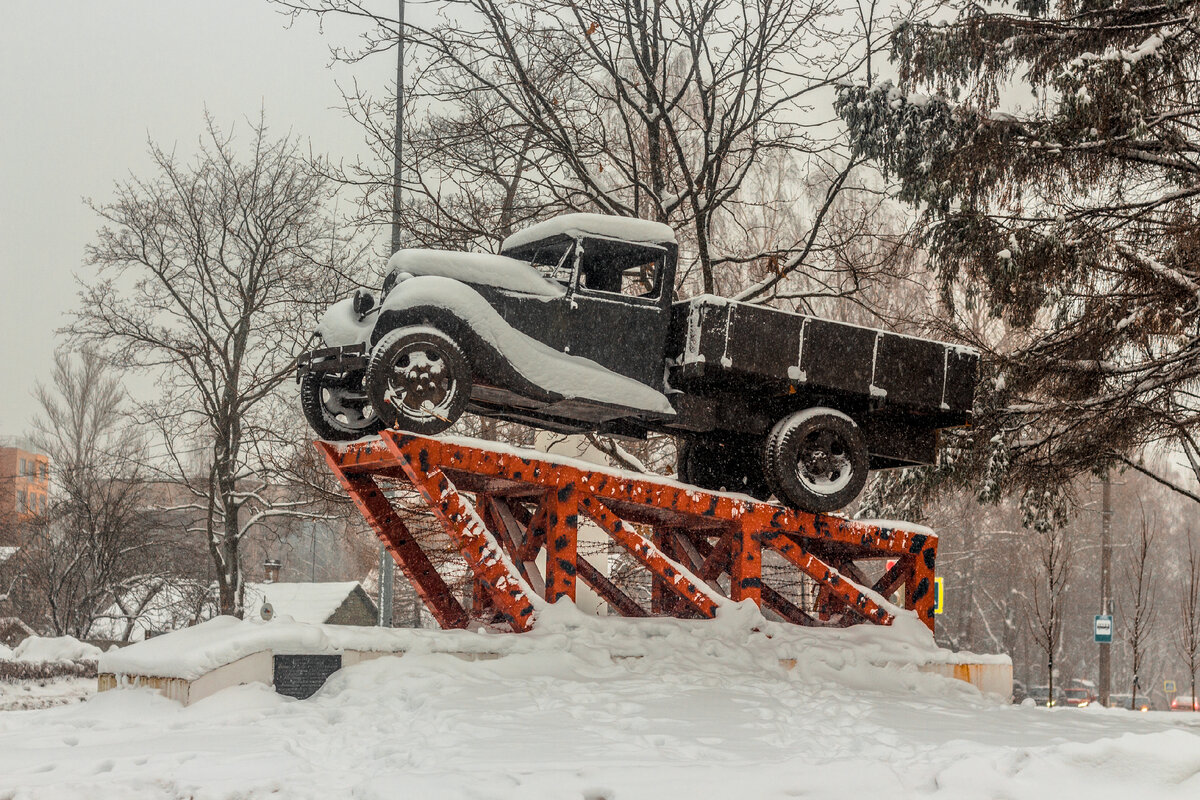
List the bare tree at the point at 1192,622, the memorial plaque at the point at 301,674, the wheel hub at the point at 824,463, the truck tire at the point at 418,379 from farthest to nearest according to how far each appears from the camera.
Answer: the bare tree at the point at 1192,622 → the wheel hub at the point at 824,463 → the truck tire at the point at 418,379 → the memorial plaque at the point at 301,674

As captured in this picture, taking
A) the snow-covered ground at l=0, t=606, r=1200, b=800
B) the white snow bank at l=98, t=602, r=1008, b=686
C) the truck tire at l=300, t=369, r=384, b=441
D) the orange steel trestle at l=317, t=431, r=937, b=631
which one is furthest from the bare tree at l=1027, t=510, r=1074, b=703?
the truck tire at l=300, t=369, r=384, b=441

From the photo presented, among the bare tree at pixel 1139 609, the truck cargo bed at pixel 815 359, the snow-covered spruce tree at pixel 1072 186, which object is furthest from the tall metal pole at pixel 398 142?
the bare tree at pixel 1139 609

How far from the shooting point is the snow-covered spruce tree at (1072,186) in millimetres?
10625

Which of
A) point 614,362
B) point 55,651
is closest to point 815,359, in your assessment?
point 614,362

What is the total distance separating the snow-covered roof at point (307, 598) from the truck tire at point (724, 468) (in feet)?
93.5

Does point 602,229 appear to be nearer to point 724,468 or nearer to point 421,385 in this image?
point 421,385

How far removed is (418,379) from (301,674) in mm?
2131

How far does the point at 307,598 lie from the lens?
4022 cm

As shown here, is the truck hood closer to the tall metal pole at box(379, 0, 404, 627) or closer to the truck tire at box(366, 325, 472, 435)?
the truck tire at box(366, 325, 472, 435)

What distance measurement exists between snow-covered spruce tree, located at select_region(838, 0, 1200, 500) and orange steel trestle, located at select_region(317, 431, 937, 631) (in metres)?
3.28

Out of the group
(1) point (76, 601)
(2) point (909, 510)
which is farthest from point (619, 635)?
(1) point (76, 601)

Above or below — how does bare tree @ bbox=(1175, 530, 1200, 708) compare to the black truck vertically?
below

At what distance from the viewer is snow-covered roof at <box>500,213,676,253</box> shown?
8961 millimetres

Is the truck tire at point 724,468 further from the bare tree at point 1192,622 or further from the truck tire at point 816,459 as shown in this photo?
the bare tree at point 1192,622
